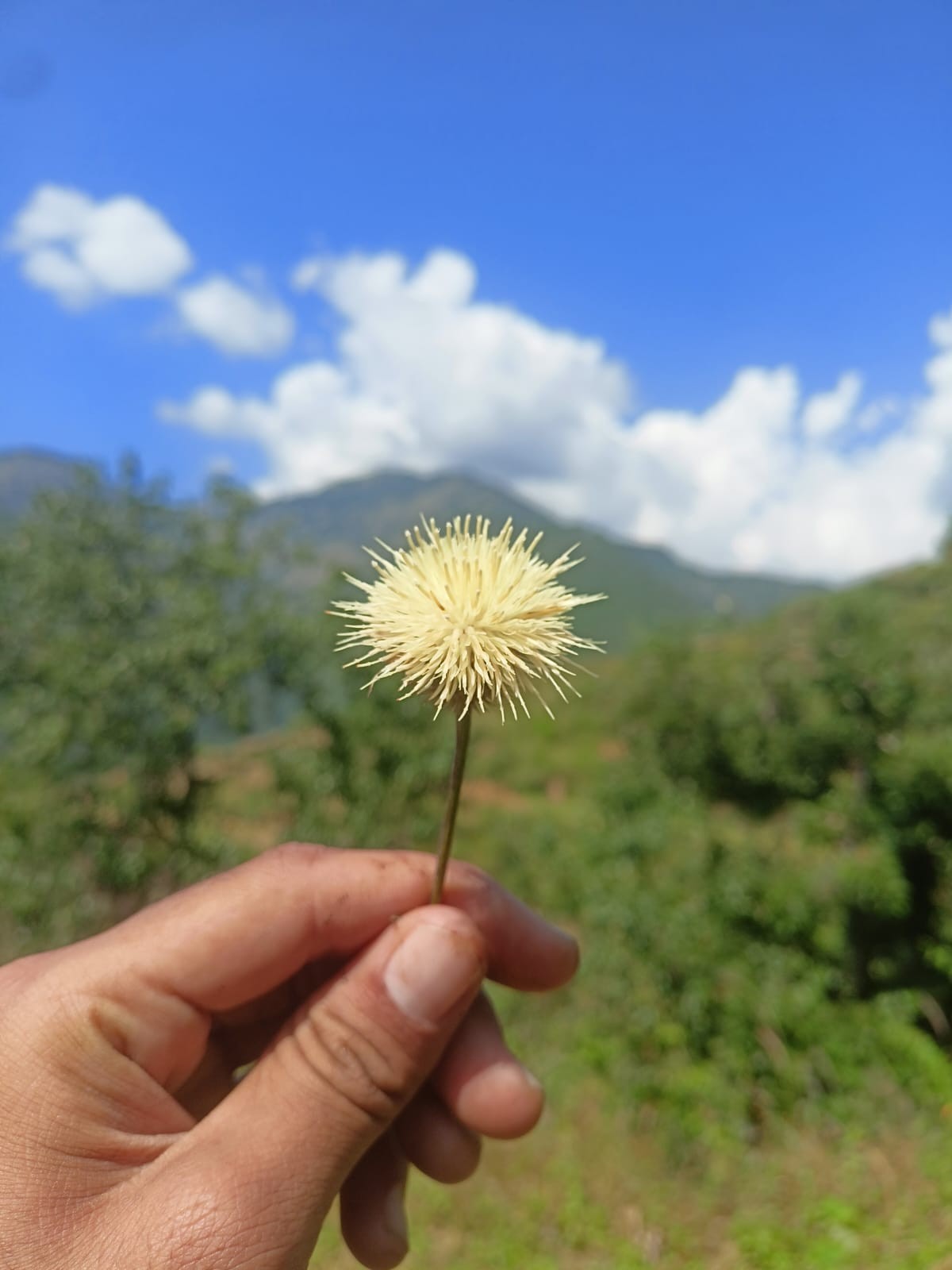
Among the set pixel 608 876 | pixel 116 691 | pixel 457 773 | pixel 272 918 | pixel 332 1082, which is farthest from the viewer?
pixel 116 691

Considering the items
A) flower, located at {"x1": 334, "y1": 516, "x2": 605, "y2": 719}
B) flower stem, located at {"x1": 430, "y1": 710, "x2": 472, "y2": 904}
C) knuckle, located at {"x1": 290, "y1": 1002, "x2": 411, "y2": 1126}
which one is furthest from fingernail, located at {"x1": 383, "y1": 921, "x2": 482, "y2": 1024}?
flower, located at {"x1": 334, "y1": 516, "x2": 605, "y2": 719}

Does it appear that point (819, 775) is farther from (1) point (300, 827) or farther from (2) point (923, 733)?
(1) point (300, 827)

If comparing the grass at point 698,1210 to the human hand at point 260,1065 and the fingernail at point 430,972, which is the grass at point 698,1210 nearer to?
the human hand at point 260,1065

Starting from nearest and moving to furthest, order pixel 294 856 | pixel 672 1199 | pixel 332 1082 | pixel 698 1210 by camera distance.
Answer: pixel 332 1082, pixel 294 856, pixel 698 1210, pixel 672 1199

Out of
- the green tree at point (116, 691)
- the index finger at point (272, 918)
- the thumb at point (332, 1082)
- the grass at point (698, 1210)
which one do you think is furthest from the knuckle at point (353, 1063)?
the green tree at point (116, 691)

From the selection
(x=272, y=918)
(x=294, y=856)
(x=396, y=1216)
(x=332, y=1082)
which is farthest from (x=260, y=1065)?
(x=396, y=1216)

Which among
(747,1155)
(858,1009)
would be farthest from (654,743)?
(747,1155)

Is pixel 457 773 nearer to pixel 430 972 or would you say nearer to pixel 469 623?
pixel 469 623
